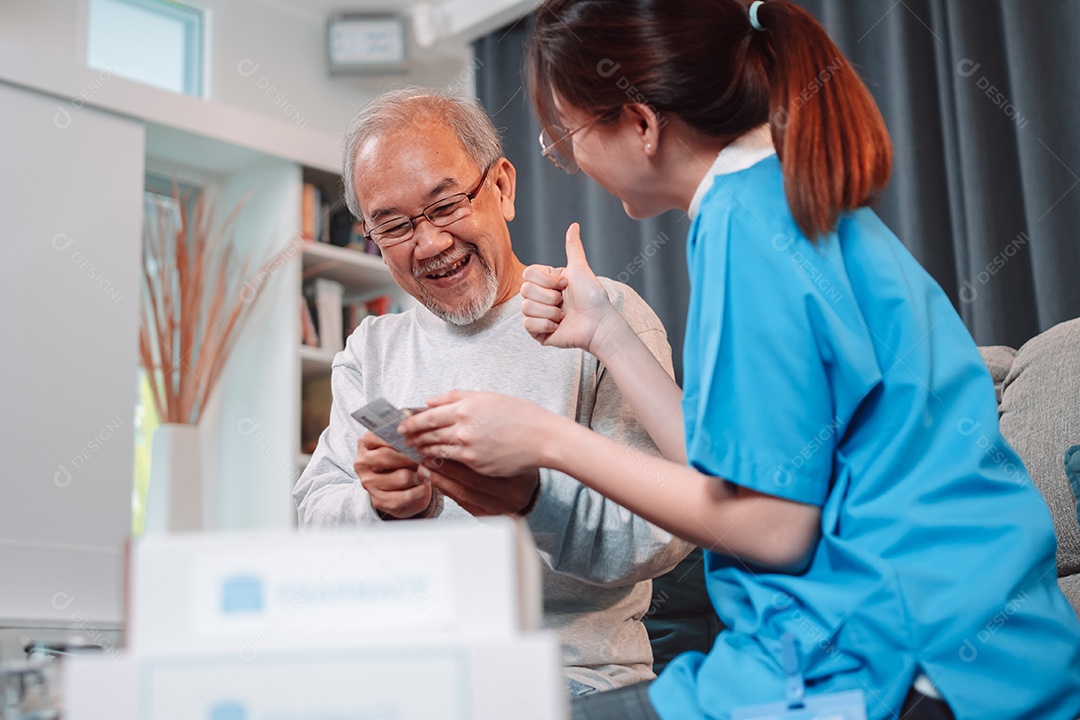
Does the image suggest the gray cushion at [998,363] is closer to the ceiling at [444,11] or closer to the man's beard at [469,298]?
the man's beard at [469,298]

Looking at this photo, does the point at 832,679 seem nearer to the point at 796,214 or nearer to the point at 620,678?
the point at 796,214

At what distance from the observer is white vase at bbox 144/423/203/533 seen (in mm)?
3488

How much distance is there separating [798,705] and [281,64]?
158 inches

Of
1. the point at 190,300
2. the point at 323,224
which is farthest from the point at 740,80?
the point at 323,224

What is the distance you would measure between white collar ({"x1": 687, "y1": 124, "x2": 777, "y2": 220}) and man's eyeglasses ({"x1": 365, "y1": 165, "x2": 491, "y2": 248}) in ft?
2.05

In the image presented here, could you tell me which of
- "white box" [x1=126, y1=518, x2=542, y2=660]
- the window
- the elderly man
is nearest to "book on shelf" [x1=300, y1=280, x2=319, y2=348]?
the window

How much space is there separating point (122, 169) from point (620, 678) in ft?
9.50

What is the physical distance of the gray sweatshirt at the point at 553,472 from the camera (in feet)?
4.81

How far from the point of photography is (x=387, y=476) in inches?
57.3

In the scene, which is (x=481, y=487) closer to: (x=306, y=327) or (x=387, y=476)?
(x=387, y=476)

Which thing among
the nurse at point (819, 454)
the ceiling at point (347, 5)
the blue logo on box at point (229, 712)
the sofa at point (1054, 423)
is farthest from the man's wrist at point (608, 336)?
the ceiling at point (347, 5)

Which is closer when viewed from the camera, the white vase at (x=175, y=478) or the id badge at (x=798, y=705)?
→ the id badge at (x=798, y=705)

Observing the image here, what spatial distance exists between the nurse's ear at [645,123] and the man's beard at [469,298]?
1.84 ft

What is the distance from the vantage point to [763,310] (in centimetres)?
106
